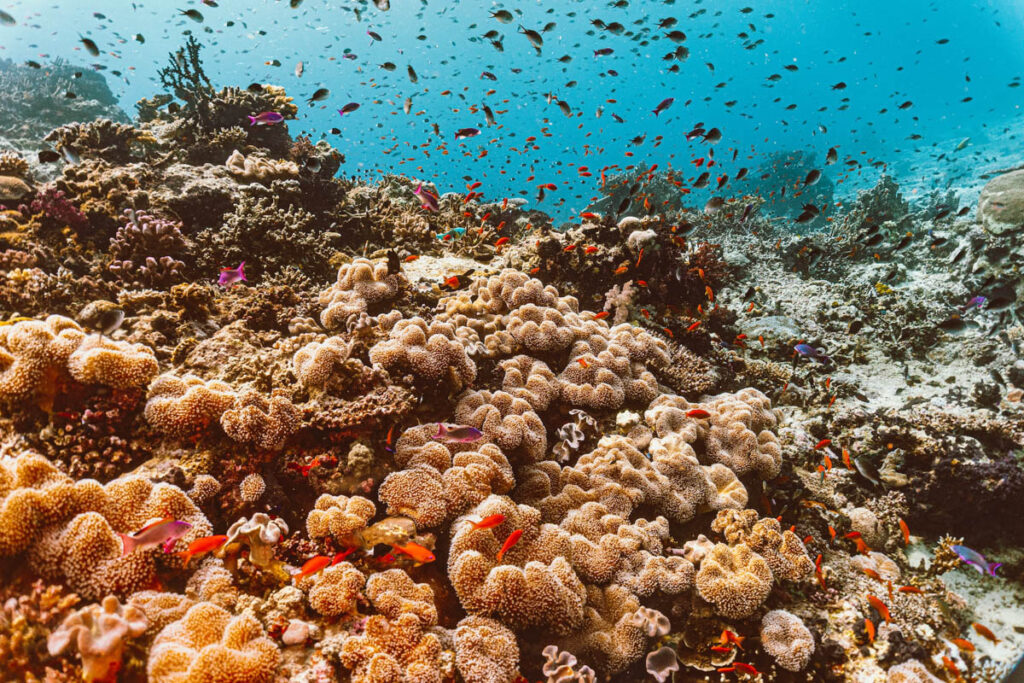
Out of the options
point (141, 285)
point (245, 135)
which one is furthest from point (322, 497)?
point (245, 135)

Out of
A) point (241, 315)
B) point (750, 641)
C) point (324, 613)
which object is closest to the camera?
point (324, 613)

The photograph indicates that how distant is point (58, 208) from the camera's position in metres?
6.80

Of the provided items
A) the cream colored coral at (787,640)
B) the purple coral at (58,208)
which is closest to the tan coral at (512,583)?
the cream colored coral at (787,640)

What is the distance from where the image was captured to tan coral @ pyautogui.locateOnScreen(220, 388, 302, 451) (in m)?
3.29

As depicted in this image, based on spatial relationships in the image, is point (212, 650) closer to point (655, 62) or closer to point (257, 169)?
point (257, 169)

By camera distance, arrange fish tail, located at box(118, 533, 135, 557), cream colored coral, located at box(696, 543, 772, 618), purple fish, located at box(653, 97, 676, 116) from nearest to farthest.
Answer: fish tail, located at box(118, 533, 135, 557), cream colored coral, located at box(696, 543, 772, 618), purple fish, located at box(653, 97, 676, 116)

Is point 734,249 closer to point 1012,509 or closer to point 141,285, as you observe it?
point 1012,509

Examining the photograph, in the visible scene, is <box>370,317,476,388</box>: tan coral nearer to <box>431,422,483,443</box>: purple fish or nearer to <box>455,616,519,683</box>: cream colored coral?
<box>431,422,483,443</box>: purple fish

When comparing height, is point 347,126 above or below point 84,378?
above

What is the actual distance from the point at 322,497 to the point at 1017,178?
1859cm

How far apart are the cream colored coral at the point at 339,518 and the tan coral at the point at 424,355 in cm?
138

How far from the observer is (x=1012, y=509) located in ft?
19.5

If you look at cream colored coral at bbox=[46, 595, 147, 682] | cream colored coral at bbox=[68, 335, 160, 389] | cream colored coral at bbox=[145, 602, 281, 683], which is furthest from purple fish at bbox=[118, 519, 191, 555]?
cream colored coral at bbox=[68, 335, 160, 389]

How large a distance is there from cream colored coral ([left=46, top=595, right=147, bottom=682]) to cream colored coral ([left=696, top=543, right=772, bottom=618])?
378 centimetres
